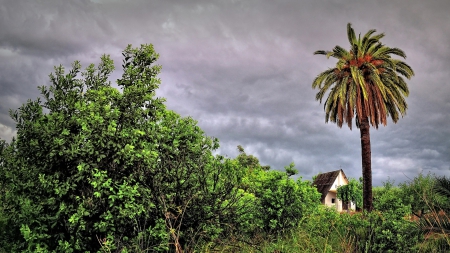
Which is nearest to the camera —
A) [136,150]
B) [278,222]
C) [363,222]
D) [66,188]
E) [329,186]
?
[66,188]

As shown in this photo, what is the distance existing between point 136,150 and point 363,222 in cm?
814

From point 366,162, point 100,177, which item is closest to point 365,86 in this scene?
point 366,162

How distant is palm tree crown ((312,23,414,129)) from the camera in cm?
2569

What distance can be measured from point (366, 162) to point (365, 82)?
5.21 m

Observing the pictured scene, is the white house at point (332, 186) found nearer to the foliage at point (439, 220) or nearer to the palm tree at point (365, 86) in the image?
the palm tree at point (365, 86)

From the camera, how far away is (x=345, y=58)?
89.5ft

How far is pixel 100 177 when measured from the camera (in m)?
10.0

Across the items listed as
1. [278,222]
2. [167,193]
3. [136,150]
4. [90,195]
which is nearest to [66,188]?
[90,195]

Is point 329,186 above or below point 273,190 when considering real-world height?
above

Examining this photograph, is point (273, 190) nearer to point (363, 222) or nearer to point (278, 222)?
point (278, 222)

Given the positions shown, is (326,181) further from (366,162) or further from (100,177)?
(100,177)

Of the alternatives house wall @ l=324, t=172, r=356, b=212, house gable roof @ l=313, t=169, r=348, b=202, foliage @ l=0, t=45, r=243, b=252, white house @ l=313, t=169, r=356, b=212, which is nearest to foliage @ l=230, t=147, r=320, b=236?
foliage @ l=0, t=45, r=243, b=252

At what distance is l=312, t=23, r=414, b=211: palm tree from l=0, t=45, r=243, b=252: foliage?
1584 cm

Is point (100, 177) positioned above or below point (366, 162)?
below
